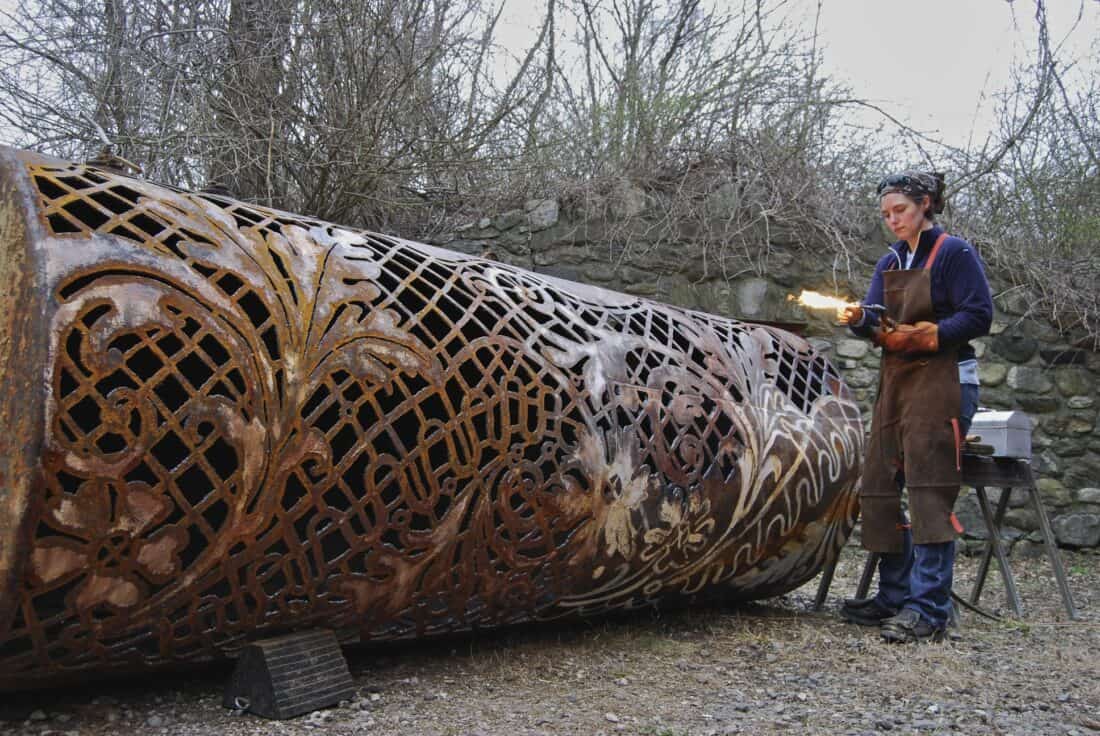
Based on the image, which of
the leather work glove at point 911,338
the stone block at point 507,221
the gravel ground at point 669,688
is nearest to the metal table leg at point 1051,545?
the gravel ground at point 669,688

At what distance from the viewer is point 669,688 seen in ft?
7.66

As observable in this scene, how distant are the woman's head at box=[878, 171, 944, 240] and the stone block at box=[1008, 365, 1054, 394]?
9.83 ft

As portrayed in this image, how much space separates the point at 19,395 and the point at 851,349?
498 cm

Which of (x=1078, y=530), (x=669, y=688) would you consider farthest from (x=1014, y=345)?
(x=669, y=688)

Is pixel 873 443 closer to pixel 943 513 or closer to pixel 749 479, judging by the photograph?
pixel 943 513

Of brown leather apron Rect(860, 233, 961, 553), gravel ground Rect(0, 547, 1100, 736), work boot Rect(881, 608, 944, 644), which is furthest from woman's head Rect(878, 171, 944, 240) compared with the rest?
gravel ground Rect(0, 547, 1100, 736)

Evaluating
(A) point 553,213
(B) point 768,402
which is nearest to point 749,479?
(B) point 768,402

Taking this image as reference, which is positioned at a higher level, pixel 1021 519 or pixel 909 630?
pixel 909 630

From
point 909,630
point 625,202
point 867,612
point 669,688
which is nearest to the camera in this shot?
point 669,688

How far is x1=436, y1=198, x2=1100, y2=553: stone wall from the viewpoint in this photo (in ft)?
18.2

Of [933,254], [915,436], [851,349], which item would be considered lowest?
[915,436]

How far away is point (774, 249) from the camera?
225 inches

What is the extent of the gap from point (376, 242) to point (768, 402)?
56.4 inches

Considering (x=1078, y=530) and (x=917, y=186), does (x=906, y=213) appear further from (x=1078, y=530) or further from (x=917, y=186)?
(x=1078, y=530)
